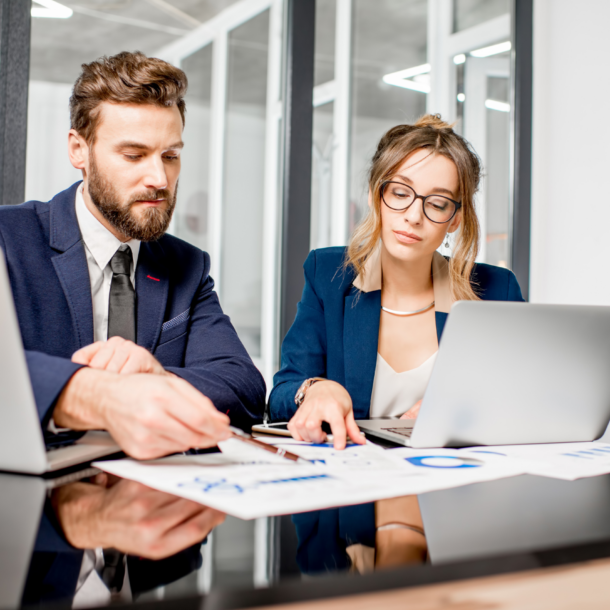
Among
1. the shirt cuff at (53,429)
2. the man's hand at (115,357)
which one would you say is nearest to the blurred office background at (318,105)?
the man's hand at (115,357)

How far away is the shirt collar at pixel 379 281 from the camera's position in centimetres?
170

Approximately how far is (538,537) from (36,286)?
1158mm

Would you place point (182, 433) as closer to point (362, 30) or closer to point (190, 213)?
point (190, 213)

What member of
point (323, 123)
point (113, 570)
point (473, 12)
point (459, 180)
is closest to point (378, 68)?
point (323, 123)

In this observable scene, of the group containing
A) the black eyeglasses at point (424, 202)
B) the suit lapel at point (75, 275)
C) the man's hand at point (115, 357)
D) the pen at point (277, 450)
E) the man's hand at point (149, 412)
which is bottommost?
the pen at point (277, 450)

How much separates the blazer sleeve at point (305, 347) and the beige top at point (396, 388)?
157mm

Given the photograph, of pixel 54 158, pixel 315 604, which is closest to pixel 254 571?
pixel 315 604

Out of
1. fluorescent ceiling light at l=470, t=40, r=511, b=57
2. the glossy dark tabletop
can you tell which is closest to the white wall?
fluorescent ceiling light at l=470, t=40, r=511, b=57

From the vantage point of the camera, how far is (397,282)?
69.9 inches

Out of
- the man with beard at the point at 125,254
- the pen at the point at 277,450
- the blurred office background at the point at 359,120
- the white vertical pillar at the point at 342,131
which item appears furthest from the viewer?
the white vertical pillar at the point at 342,131

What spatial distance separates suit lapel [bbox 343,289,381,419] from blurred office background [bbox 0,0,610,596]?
1051 mm

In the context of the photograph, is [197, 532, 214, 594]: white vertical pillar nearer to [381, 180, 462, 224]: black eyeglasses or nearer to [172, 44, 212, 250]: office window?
[381, 180, 462, 224]: black eyeglasses

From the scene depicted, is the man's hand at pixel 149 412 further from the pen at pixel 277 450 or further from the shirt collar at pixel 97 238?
the shirt collar at pixel 97 238

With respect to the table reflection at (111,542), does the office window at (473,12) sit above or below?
above
